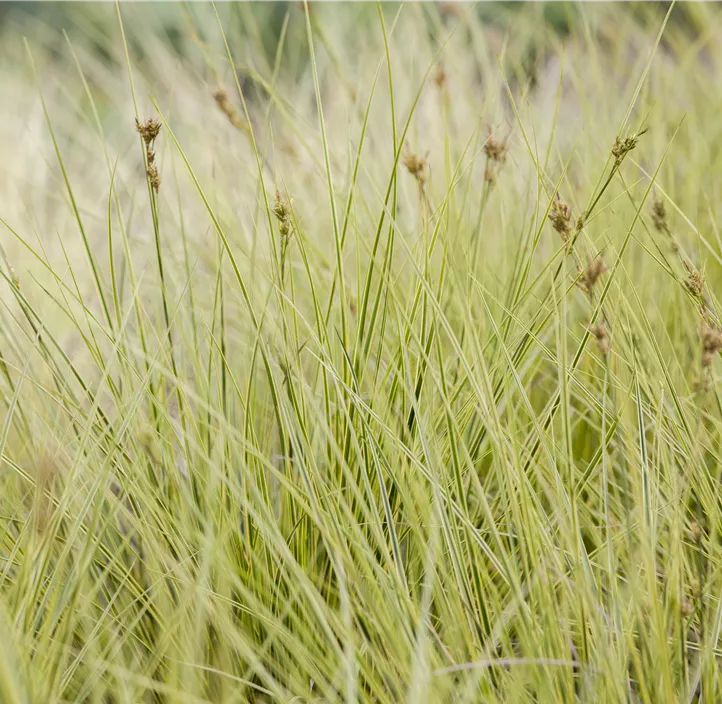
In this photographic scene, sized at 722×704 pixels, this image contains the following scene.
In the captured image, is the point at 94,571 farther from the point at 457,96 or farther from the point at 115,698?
the point at 457,96

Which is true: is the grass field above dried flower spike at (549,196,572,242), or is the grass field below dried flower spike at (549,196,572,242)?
below

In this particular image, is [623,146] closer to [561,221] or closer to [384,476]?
[561,221]

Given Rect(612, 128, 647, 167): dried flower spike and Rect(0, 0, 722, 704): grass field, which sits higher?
Rect(612, 128, 647, 167): dried flower spike

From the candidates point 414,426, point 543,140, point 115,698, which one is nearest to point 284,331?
point 414,426

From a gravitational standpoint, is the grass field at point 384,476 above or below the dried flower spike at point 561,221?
Answer: below

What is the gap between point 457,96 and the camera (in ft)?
7.27

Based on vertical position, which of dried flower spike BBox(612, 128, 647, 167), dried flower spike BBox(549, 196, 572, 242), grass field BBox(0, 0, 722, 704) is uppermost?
dried flower spike BBox(612, 128, 647, 167)

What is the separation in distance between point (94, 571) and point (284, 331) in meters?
0.35

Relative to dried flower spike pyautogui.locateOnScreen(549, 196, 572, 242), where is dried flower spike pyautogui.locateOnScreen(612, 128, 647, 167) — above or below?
above

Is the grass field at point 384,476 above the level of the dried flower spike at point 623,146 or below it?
below

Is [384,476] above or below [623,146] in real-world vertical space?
below

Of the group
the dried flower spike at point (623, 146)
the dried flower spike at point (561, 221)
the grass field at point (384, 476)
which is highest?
the dried flower spike at point (623, 146)

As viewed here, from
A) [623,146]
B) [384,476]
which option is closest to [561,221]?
[623,146]

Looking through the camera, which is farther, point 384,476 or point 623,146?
point 384,476
